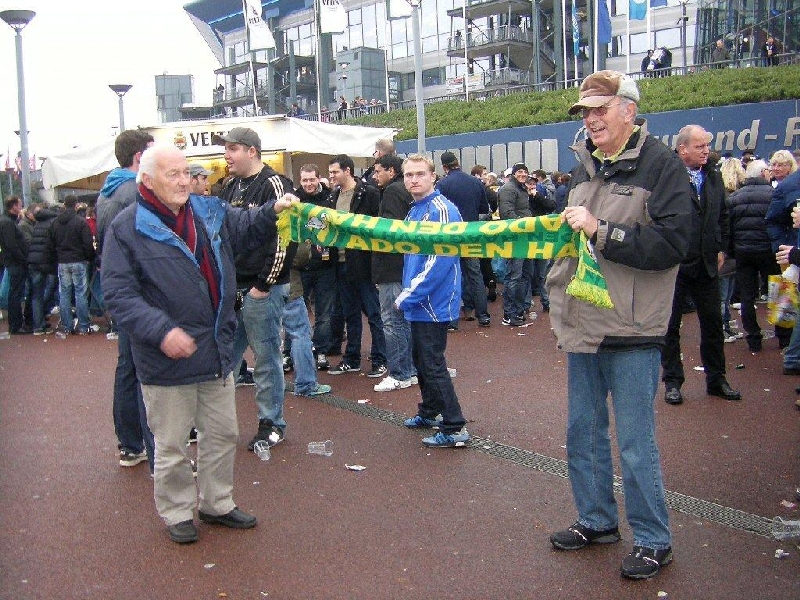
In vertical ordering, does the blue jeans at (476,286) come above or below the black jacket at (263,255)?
below

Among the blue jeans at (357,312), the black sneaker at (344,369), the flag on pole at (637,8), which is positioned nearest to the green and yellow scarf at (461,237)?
the blue jeans at (357,312)

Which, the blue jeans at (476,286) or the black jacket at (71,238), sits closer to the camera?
the blue jeans at (476,286)

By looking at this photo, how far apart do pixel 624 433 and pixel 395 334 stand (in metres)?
4.21

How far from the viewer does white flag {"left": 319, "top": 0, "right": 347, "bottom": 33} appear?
3120 centimetres

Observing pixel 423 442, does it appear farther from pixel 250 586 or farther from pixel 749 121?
pixel 749 121

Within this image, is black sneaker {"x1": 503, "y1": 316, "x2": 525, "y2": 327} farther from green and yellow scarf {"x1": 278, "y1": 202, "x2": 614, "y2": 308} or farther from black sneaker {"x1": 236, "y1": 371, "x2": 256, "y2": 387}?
green and yellow scarf {"x1": 278, "y1": 202, "x2": 614, "y2": 308}

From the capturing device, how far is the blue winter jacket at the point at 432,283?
608 centimetres

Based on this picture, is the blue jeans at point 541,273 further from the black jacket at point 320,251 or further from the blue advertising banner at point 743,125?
the blue advertising banner at point 743,125

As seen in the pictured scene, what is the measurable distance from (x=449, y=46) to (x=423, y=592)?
1948 inches

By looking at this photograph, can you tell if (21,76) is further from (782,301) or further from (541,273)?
(782,301)

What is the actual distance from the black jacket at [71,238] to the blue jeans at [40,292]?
3.14 ft

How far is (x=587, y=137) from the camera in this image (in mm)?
4164

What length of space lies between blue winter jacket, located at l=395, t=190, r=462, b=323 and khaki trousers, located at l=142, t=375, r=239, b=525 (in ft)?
5.65

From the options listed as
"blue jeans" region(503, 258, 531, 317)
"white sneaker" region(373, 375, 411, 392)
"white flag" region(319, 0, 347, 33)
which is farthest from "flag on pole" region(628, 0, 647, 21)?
"white sneaker" region(373, 375, 411, 392)
